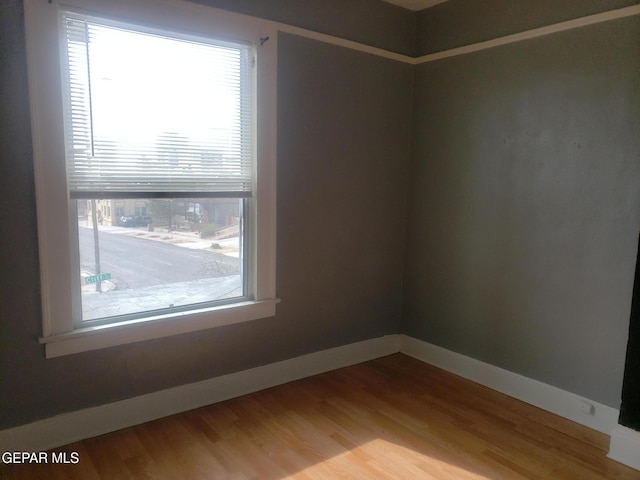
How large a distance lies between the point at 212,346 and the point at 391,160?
1.90 meters

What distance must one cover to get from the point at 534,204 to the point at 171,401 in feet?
8.24

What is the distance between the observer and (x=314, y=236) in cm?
320

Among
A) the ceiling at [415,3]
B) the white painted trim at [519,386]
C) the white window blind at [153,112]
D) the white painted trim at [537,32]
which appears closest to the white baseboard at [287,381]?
the white painted trim at [519,386]

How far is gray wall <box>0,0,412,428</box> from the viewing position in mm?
2186

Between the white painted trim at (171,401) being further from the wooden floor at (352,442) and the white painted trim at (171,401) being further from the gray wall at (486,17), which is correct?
the gray wall at (486,17)

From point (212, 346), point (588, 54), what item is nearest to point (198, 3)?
point (212, 346)

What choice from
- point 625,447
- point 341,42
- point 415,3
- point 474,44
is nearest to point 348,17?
point 341,42

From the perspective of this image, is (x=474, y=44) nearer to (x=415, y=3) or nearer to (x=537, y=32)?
(x=537, y=32)

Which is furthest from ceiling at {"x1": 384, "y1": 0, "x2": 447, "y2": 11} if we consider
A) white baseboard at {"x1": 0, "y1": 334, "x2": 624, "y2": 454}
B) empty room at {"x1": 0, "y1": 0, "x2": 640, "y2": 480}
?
white baseboard at {"x1": 0, "y1": 334, "x2": 624, "y2": 454}

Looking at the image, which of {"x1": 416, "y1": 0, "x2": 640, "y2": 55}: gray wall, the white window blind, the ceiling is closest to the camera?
the white window blind

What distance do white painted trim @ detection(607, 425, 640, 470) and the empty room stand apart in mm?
12

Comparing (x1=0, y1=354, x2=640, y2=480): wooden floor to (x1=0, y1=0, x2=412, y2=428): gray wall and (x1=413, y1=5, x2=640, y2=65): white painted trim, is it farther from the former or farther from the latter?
(x1=413, y1=5, x2=640, y2=65): white painted trim

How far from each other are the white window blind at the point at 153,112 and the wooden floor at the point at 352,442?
51.5 inches

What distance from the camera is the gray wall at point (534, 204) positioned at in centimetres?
254
